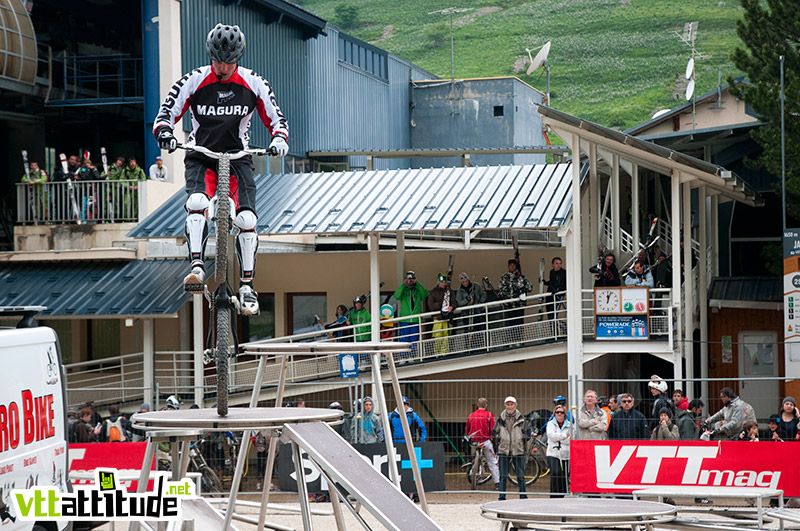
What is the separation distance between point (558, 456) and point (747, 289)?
1063cm

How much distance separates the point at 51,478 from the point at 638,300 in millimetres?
12938

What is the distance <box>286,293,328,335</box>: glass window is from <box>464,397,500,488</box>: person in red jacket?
34.3ft

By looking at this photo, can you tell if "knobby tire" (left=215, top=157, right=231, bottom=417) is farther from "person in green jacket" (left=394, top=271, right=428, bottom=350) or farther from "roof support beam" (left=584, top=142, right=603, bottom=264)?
"roof support beam" (left=584, top=142, right=603, bottom=264)

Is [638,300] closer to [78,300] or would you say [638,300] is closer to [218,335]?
[78,300]

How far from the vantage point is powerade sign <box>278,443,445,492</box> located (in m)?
15.8

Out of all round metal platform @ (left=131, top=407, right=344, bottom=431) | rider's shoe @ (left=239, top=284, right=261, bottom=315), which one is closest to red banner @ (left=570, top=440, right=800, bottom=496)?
rider's shoe @ (left=239, top=284, right=261, bottom=315)

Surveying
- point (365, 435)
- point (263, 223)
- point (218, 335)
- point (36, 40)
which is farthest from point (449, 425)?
point (36, 40)

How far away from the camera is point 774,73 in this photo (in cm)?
2083

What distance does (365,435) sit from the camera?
55.3 ft

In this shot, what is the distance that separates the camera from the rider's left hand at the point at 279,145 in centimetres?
869

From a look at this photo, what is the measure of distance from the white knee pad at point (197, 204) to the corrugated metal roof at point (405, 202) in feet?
40.4

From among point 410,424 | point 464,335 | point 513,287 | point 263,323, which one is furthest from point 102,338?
point 410,424

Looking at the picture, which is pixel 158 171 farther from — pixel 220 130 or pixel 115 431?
pixel 220 130

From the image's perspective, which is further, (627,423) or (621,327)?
(621,327)
